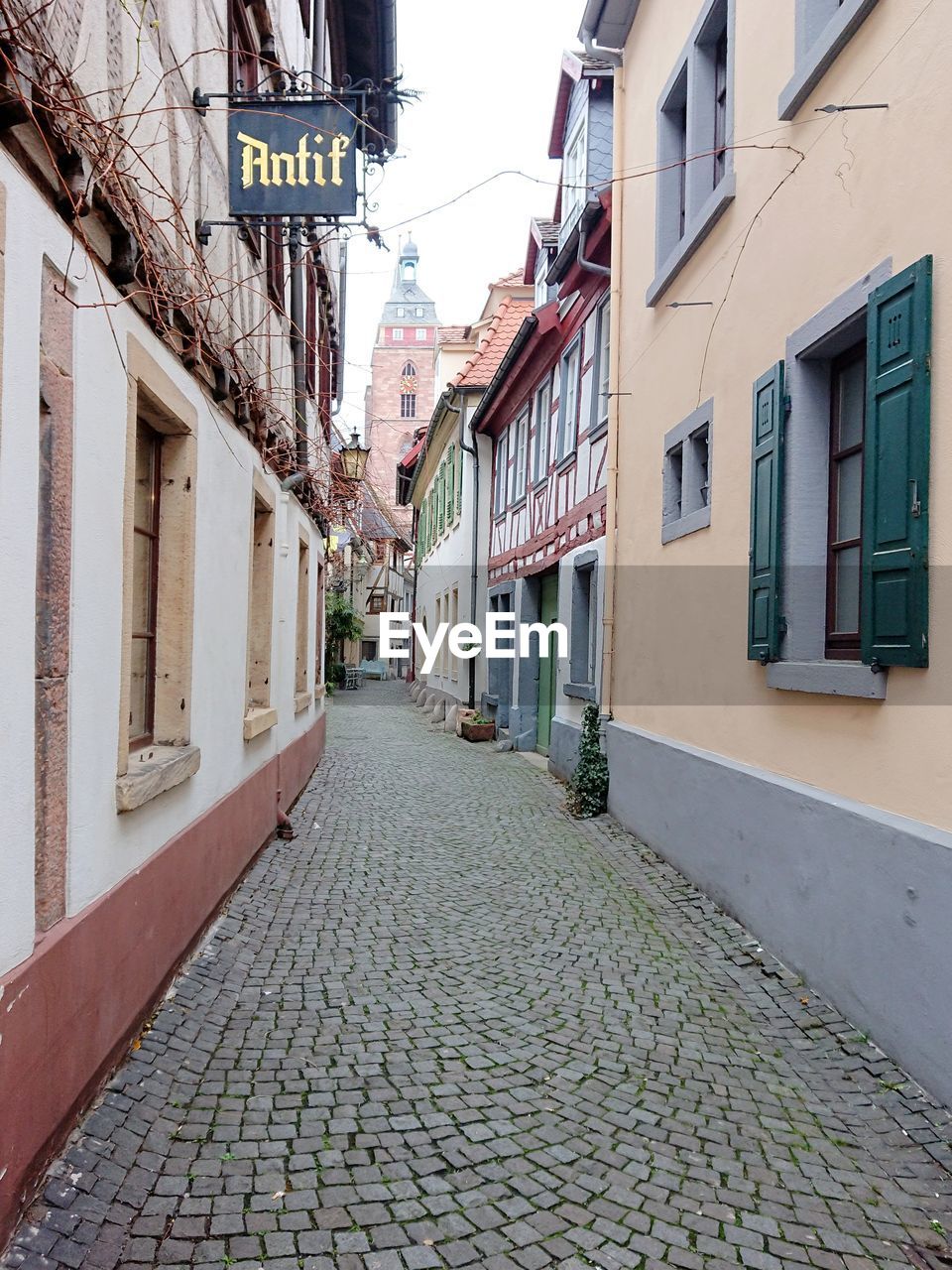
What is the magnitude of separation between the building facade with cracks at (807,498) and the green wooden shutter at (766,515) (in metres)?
0.02

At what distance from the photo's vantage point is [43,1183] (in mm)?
2463

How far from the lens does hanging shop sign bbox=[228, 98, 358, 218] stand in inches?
180

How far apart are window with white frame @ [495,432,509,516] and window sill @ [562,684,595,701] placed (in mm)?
5737

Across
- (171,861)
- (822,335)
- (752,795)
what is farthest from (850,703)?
(171,861)

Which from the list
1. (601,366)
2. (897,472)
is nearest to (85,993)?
(897,472)

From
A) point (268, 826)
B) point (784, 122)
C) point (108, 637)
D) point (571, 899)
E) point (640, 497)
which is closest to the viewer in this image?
point (108, 637)

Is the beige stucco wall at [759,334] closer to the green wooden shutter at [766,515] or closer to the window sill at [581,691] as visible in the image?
the green wooden shutter at [766,515]

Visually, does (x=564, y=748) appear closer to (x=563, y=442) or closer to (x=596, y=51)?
(x=563, y=442)

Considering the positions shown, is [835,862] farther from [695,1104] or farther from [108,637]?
[108,637]

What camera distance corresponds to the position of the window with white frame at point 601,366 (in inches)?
356

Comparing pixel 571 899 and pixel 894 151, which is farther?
pixel 571 899

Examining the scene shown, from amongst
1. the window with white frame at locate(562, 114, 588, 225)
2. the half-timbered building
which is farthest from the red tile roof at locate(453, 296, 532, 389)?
the window with white frame at locate(562, 114, 588, 225)

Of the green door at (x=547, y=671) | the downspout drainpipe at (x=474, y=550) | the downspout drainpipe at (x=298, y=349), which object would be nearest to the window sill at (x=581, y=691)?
the green door at (x=547, y=671)

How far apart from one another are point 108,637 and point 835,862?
3061 millimetres
